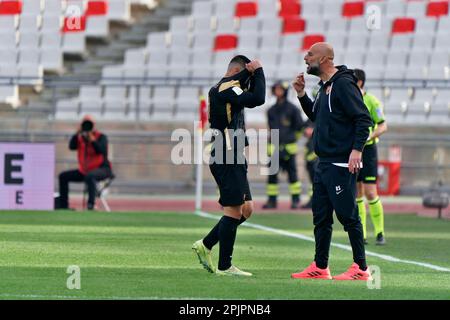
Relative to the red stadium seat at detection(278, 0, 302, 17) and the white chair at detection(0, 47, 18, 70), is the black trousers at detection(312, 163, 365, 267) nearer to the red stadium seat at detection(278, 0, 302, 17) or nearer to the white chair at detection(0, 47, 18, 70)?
the white chair at detection(0, 47, 18, 70)

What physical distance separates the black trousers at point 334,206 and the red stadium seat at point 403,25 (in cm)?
1953

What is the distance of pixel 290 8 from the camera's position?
32156 millimetres

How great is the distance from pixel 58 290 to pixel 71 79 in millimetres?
19216

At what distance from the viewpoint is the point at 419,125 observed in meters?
28.7

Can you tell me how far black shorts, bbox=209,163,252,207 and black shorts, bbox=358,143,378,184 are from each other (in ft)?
14.8

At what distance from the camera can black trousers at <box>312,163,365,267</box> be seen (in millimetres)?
11867

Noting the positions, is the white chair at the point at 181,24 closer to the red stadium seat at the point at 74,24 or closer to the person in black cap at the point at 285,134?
the red stadium seat at the point at 74,24

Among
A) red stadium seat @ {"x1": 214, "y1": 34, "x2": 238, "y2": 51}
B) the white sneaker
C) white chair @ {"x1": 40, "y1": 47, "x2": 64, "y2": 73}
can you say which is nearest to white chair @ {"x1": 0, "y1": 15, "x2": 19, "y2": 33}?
white chair @ {"x1": 40, "y1": 47, "x2": 64, "y2": 73}

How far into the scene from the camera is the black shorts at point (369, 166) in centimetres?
1638

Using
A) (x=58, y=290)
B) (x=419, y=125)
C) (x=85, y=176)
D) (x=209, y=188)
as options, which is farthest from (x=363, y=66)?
(x=58, y=290)

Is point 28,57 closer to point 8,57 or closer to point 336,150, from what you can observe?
point 8,57

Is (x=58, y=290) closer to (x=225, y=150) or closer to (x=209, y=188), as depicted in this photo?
(x=225, y=150)

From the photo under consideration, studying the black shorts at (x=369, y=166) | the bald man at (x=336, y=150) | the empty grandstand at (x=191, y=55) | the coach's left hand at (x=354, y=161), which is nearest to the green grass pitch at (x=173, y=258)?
the bald man at (x=336, y=150)
